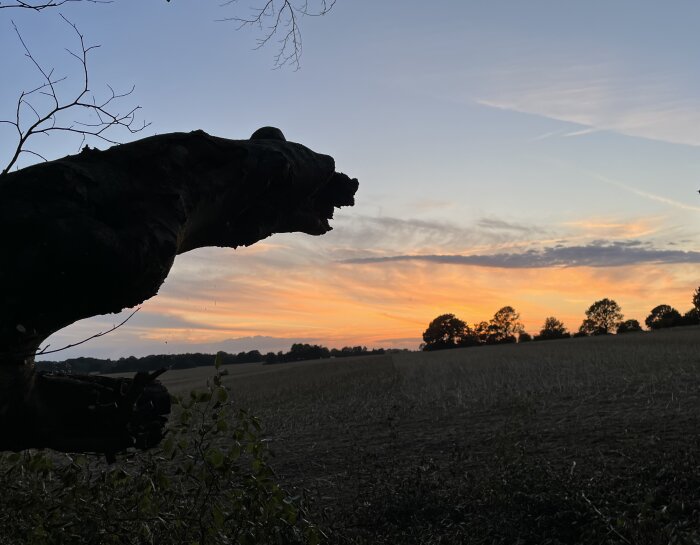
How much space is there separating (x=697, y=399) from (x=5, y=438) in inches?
612

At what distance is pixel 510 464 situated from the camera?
8.98m

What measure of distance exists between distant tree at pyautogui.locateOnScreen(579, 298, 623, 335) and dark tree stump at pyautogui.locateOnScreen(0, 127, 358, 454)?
489ft

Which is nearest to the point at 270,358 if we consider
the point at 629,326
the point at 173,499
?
the point at 629,326

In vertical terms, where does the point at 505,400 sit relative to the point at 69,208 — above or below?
below

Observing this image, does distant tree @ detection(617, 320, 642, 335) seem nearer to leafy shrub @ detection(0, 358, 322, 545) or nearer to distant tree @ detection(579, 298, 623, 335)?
distant tree @ detection(579, 298, 623, 335)

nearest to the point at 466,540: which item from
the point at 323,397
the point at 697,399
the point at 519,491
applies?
the point at 519,491

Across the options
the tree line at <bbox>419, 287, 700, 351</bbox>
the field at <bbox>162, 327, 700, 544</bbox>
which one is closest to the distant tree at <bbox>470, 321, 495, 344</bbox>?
the tree line at <bbox>419, 287, 700, 351</bbox>

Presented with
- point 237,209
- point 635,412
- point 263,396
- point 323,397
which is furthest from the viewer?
point 263,396

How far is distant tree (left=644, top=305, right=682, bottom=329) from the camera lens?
9956cm

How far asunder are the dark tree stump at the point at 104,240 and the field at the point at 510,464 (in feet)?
11.9

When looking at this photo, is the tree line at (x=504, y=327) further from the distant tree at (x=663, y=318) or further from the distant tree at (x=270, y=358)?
the distant tree at (x=270, y=358)

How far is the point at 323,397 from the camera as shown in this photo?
26422mm

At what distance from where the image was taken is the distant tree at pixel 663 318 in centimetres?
9956

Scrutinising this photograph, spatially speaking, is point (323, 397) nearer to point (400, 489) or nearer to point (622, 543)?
point (400, 489)
